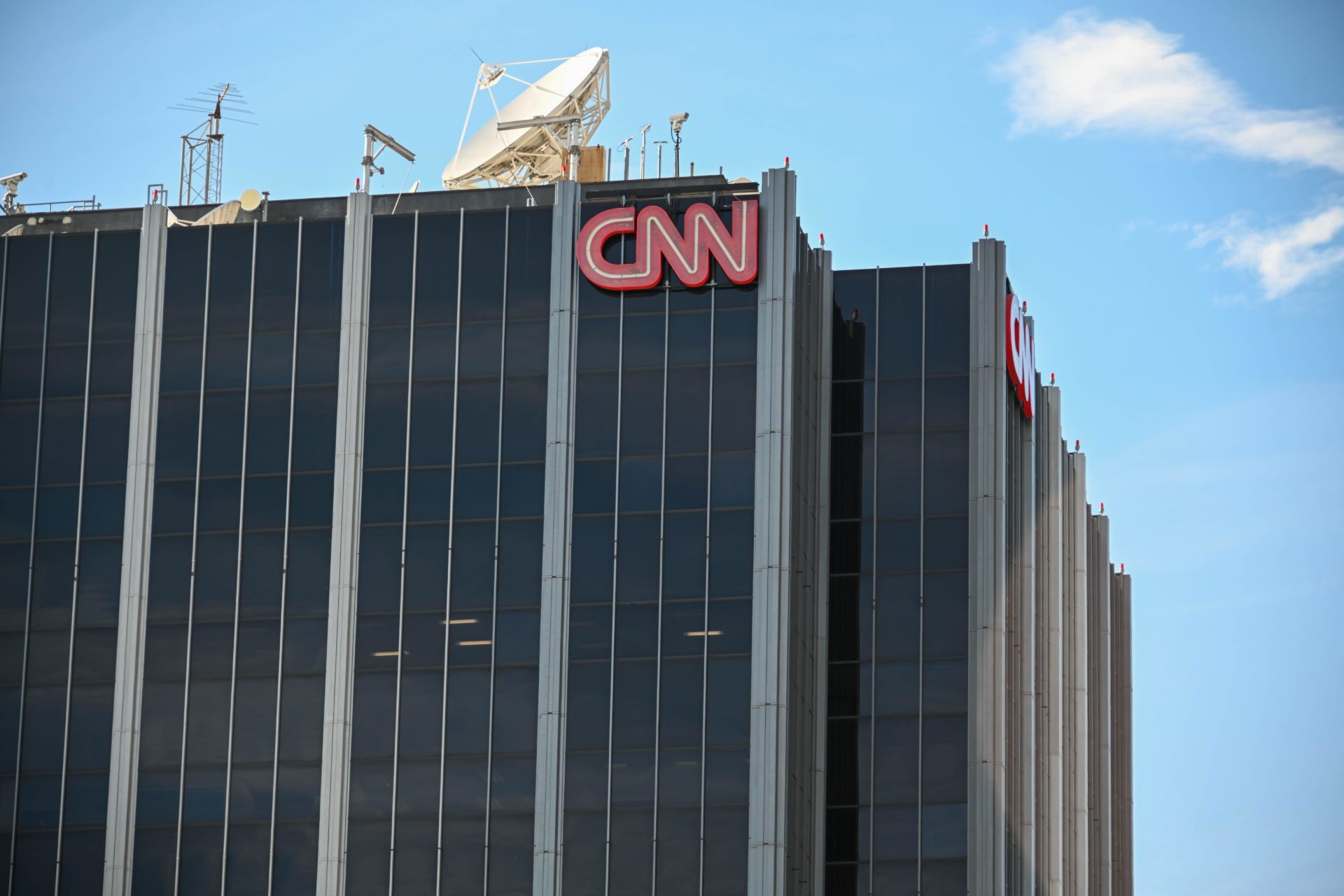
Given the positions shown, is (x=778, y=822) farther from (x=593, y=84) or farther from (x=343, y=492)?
(x=593, y=84)

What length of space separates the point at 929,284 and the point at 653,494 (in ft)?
49.4

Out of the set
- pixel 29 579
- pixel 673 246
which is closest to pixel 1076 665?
pixel 673 246

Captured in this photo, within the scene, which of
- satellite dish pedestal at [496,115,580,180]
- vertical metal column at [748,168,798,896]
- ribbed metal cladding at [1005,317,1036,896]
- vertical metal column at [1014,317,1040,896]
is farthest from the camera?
satellite dish pedestal at [496,115,580,180]

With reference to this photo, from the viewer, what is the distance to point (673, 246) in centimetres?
8881

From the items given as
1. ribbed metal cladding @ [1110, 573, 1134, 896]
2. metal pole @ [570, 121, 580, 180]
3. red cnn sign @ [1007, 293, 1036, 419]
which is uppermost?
metal pole @ [570, 121, 580, 180]

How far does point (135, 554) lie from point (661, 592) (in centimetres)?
2010

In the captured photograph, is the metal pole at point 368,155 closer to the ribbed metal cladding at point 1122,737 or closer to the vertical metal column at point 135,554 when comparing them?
the vertical metal column at point 135,554

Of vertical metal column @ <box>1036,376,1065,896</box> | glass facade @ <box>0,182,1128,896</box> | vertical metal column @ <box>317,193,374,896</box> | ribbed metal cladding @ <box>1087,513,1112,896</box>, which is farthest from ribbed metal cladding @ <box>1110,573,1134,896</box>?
vertical metal column @ <box>317,193,374,896</box>

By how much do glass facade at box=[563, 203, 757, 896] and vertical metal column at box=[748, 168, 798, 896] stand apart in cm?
41

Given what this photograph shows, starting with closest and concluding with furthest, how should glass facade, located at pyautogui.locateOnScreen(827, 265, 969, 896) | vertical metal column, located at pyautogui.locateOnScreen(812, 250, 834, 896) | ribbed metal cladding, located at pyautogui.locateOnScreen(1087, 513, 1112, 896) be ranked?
glass facade, located at pyautogui.locateOnScreen(827, 265, 969, 896), vertical metal column, located at pyautogui.locateOnScreen(812, 250, 834, 896), ribbed metal cladding, located at pyautogui.locateOnScreen(1087, 513, 1112, 896)

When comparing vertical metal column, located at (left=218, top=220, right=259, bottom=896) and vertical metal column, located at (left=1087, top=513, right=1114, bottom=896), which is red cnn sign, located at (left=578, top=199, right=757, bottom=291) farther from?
vertical metal column, located at (left=1087, top=513, right=1114, bottom=896)

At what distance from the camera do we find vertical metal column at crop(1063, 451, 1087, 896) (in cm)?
10788

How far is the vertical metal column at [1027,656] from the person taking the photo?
9300cm

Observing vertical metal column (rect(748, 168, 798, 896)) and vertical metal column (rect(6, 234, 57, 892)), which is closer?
vertical metal column (rect(748, 168, 798, 896))
